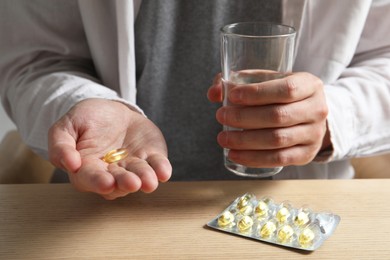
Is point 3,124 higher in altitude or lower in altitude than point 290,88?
lower

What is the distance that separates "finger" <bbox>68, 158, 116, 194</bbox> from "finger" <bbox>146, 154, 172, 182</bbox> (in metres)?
0.05

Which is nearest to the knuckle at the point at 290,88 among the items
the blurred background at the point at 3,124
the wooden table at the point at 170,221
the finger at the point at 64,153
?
the wooden table at the point at 170,221

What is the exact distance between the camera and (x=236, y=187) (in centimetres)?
67

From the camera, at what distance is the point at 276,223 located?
0.58 meters

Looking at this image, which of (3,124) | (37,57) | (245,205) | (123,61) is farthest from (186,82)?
(3,124)

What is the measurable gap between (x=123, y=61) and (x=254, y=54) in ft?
0.90

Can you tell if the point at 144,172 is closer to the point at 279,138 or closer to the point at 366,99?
the point at 279,138

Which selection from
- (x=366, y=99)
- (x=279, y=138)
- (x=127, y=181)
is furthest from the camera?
(x=366, y=99)

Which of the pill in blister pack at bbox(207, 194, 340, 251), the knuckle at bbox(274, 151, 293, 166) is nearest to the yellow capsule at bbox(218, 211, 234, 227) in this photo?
the pill in blister pack at bbox(207, 194, 340, 251)

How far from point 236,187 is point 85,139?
0.18 metres

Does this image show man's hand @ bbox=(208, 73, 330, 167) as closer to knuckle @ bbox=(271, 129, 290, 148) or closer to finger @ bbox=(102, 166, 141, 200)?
knuckle @ bbox=(271, 129, 290, 148)

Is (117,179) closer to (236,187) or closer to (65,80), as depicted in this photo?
(236,187)

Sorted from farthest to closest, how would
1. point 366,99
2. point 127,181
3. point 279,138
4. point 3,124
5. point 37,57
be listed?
point 3,124, point 37,57, point 366,99, point 279,138, point 127,181

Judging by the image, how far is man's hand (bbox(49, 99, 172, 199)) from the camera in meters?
0.55
